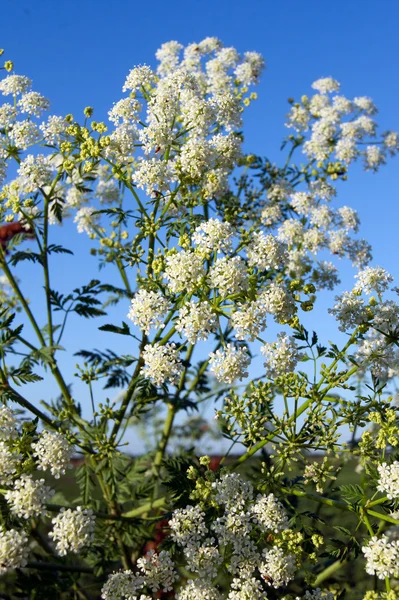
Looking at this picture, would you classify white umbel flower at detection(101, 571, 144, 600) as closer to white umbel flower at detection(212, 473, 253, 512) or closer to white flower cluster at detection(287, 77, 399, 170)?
white umbel flower at detection(212, 473, 253, 512)

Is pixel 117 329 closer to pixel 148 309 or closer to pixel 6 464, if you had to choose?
pixel 148 309

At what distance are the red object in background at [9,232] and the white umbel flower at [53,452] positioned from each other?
1972 millimetres

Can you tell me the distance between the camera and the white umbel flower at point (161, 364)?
171 inches

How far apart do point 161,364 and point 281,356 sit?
831 millimetres

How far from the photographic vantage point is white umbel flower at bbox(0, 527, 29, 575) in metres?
3.75

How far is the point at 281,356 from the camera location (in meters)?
4.46

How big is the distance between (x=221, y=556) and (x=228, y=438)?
2.55 ft

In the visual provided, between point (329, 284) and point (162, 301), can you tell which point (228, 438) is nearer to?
point (162, 301)

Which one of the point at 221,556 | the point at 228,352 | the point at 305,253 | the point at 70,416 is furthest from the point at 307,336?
the point at 305,253


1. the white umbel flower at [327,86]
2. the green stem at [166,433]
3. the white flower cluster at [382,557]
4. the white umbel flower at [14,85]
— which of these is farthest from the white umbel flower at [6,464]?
the white umbel flower at [327,86]

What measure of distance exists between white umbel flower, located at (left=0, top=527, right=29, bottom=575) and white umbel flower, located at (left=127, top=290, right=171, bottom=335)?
152cm

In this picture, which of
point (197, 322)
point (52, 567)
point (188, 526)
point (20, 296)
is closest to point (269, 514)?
point (188, 526)

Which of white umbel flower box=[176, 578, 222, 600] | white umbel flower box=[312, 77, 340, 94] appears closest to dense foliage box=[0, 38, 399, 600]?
white umbel flower box=[176, 578, 222, 600]

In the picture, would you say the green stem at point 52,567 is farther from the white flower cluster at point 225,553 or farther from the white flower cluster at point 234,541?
the white flower cluster at point 234,541
